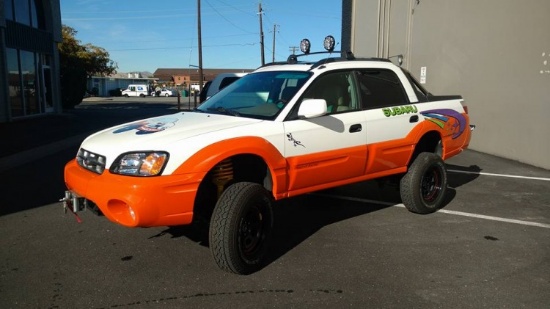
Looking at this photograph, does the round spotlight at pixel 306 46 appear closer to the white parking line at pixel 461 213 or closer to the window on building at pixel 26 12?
the white parking line at pixel 461 213

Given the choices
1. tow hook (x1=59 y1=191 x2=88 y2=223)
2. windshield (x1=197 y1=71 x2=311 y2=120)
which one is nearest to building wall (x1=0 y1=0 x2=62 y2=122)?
windshield (x1=197 y1=71 x2=311 y2=120)

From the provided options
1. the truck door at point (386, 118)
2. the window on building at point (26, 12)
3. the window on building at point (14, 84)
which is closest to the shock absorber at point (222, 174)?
the truck door at point (386, 118)

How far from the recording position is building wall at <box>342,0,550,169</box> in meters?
9.02

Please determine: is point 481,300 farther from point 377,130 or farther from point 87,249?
point 87,249

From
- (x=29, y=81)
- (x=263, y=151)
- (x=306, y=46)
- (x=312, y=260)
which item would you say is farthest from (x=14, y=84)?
(x=312, y=260)

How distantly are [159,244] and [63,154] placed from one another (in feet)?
21.8

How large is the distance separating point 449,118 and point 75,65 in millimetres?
32918

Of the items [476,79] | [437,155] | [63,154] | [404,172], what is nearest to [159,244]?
[404,172]

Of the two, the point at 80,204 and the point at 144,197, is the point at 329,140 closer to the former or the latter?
the point at 144,197

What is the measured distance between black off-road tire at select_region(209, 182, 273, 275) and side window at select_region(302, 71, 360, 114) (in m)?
1.34

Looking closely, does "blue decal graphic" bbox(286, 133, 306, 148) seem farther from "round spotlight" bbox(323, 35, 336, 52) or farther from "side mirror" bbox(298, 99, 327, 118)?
"round spotlight" bbox(323, 35, 336, 52)

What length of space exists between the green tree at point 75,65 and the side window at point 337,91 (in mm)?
23643

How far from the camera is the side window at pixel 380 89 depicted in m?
5.07

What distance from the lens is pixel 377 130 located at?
16.3 ft
